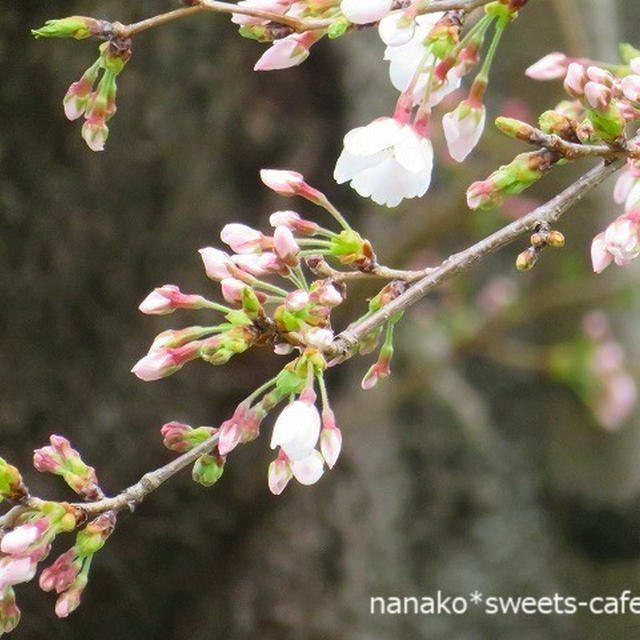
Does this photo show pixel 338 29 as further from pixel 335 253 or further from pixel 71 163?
pixel 71 163

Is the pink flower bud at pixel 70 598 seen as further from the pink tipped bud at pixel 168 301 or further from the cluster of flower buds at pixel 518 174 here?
the cluster of flower buds at pixel 518 174

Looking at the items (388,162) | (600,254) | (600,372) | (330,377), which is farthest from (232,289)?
(600,372)

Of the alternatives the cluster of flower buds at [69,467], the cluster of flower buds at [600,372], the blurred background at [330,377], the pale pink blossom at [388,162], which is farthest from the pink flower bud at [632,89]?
the cluster of flower buds at [600,372]

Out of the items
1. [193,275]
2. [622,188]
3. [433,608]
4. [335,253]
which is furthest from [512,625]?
[335,253]

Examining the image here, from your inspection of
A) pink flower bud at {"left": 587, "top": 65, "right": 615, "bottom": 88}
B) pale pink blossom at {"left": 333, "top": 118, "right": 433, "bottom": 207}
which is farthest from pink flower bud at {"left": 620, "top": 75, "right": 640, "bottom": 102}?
pale pink blossom at {"left": 333, "top": 118, "right": 433, "bottom": 207}

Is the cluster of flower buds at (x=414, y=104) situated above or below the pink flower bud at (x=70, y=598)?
above
